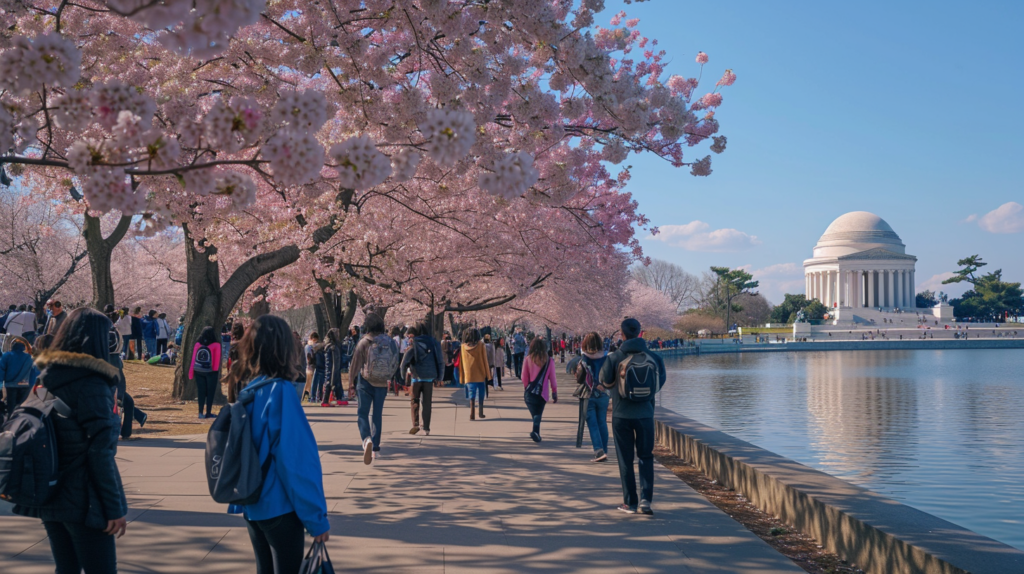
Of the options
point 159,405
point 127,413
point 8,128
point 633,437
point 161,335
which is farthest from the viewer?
point 161,335

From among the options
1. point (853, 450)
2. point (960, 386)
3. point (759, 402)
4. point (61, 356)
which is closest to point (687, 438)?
point (853, 450)

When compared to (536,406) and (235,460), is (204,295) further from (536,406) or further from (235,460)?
(235,460)

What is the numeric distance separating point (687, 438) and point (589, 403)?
1439 mm

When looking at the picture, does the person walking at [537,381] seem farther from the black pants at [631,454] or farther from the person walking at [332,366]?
the person walking at [332,366]

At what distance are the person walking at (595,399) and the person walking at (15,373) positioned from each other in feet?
22.2

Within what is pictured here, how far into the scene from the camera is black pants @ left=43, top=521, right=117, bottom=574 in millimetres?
3518

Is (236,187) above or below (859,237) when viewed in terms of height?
below

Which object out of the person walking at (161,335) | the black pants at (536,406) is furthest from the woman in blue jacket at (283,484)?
the person walking at (161,335)

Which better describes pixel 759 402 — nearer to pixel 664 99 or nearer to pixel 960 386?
pixel 960 386

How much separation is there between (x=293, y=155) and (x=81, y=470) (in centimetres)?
168

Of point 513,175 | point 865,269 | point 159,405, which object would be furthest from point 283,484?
point 865,269

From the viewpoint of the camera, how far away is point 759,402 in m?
21.0

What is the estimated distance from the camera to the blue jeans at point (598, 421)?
10148 mm

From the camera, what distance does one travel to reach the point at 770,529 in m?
6.77
